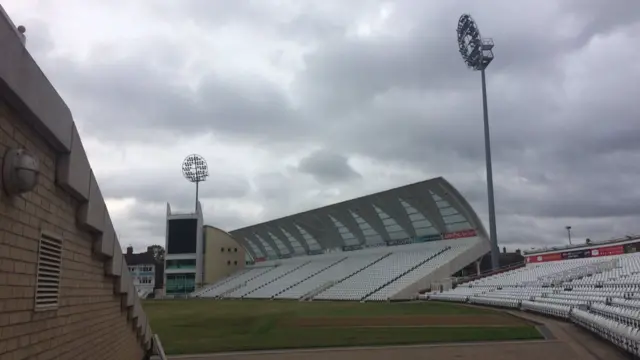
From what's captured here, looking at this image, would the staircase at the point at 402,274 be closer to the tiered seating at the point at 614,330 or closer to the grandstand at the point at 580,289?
the grandstand at the point at 580,289

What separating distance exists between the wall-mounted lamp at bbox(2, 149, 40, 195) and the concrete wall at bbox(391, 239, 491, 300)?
44443mm

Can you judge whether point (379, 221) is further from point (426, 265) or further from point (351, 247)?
point (351, 247)

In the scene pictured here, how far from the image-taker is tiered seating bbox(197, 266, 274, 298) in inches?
3041

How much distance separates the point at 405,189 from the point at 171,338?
3444 centimetres

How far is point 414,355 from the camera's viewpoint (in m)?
15.6

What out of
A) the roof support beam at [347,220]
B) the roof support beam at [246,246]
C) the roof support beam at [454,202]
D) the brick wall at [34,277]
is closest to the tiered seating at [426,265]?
the roof support beam at [454,202]

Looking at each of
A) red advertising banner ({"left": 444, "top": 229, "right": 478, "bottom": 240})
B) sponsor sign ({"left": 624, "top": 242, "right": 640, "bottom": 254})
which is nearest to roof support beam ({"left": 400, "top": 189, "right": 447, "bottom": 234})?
red advertising banner ({"left": 444, "top": 229, "right": 478, "bottom": 240})

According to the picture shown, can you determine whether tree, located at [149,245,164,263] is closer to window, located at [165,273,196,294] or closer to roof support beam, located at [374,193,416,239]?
window, located at [165,273,196,294]

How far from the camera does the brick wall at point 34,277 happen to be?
502 centimetres

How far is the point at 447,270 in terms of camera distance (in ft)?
164

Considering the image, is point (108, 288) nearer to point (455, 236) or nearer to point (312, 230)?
point (455, 236)

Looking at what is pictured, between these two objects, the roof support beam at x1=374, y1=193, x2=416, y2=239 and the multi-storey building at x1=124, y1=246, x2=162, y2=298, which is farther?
the multi-storey building at x1=124, y1=246, x2=162, y2=298

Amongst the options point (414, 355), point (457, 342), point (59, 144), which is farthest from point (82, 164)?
point (457, 342)

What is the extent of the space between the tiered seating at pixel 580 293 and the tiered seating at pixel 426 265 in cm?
304
